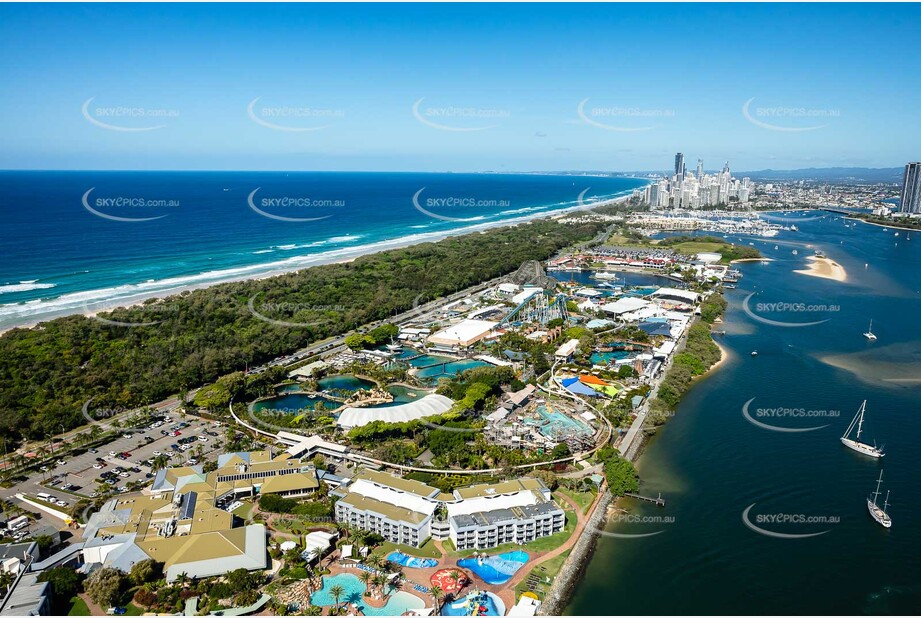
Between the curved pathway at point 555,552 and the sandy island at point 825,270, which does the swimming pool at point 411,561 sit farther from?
the sandy island at point 825,270

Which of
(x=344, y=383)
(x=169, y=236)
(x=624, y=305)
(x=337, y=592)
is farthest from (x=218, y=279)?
(x=337, y=592)

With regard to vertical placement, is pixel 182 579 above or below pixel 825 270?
below

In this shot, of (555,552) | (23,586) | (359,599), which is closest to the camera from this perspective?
(23,586)

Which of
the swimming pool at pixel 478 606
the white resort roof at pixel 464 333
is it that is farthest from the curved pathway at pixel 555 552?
the white resort roof at pixel 464 333

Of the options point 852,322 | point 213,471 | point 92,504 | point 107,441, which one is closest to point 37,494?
point 92,504

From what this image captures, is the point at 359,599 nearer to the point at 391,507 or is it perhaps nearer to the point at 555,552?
the point at 391,507

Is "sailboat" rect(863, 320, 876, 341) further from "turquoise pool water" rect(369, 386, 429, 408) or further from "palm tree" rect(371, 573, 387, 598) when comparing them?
"palm tree" rect(371, 573, 387, 598)

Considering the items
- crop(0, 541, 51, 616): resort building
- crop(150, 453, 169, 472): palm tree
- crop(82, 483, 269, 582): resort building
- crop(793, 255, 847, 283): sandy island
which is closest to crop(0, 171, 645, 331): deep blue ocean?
crop(150, 453, 169, 472): palm tree
